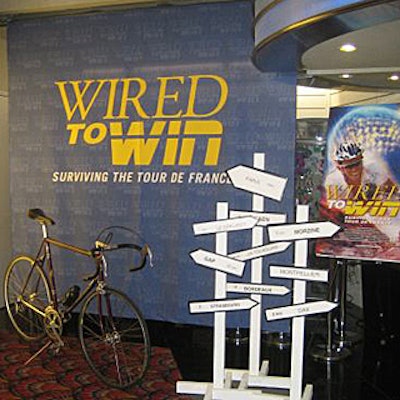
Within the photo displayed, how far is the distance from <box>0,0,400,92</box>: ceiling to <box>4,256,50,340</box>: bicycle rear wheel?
91.9 inches

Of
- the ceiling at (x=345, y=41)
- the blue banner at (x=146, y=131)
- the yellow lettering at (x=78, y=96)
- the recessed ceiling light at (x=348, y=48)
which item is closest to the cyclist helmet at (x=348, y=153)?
the blue banner at (x=146, y=131)

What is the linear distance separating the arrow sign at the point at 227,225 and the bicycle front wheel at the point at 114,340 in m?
0.84

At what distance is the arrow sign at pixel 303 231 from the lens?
2.86m

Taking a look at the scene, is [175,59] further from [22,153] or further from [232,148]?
[22,153]

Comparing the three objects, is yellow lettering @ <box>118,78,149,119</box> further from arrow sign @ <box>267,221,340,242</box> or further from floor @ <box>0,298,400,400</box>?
arrow sign @ <box>267,221,340,242</box>

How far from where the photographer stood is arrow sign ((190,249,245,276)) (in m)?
3.13

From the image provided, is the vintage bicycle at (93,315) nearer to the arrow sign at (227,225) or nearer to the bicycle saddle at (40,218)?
the bicycle saddle at (40,218)

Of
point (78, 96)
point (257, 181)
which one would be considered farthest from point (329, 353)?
point (78, 96)

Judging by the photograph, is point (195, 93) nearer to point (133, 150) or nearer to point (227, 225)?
point (133, 150)

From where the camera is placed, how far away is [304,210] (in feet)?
9.89

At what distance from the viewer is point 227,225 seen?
10.4 ft

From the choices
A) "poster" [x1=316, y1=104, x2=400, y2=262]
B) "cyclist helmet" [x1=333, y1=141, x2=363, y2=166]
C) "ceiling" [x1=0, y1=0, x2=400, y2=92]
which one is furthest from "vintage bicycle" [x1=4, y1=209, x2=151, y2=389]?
"ceiling" [x1=0, y1=0, x2=400, y2=92]

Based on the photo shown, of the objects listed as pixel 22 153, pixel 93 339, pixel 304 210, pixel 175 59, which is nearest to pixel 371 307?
pixel 304 210

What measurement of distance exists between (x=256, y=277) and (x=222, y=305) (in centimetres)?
36
